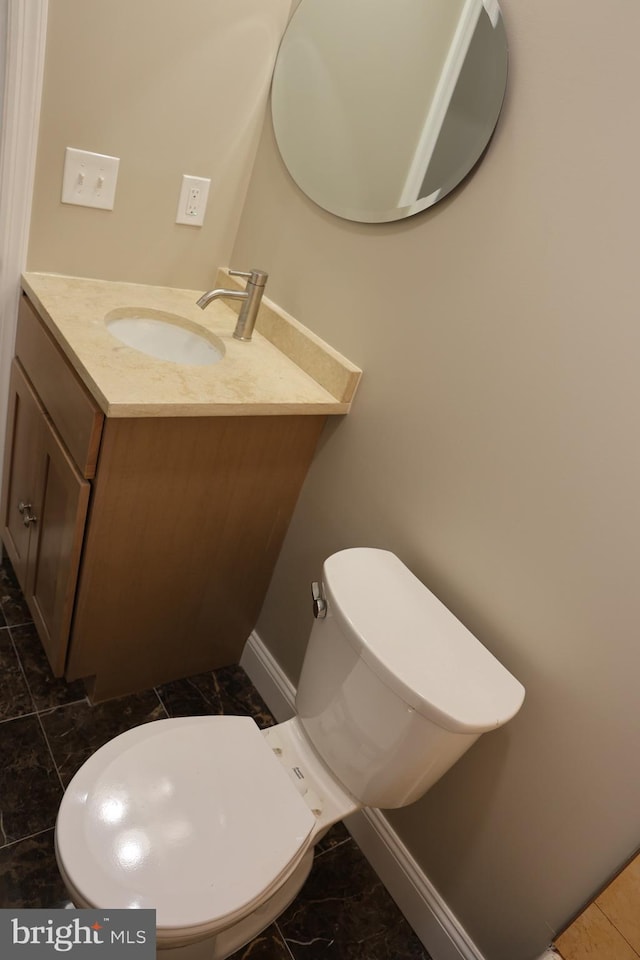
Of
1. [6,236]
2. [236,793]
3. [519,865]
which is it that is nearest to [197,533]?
[236,793]

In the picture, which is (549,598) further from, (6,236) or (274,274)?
(6,236)

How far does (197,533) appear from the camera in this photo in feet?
4.63

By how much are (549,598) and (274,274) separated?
1019 millimetres

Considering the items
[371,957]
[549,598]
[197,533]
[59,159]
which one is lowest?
[371,957]

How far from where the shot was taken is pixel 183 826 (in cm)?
96

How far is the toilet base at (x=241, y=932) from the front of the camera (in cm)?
110

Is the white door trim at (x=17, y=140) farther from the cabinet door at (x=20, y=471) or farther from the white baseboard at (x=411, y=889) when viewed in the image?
the white baseboard at (x=411, y=889)

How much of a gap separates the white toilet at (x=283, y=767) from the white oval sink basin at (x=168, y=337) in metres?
0.66

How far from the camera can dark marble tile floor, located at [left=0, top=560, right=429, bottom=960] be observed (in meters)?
1.23

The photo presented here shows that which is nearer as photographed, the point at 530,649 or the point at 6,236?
the point at 530,649

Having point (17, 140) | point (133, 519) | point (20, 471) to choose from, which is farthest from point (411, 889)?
point (17, 140)

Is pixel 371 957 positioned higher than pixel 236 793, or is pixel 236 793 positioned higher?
pixel 236 793

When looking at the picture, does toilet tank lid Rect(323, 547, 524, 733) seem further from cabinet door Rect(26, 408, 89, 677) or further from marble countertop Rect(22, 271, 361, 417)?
cabinet door Rect(26, 408, 89, 677)

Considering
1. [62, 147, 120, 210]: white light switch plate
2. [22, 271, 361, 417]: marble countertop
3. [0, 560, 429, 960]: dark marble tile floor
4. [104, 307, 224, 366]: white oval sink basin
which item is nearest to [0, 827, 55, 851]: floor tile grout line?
[0, 560, 429, 960]: dark marble tile floor
